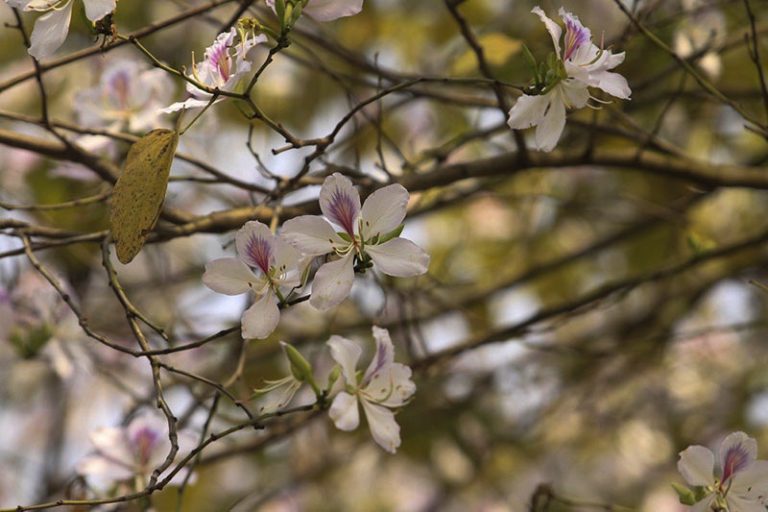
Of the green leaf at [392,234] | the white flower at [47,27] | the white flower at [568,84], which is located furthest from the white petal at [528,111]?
the white flower at [47,27]

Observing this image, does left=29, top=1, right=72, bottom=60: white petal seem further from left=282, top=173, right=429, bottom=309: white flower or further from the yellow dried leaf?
left=282, top=173, right=429, bottom=309: white flower

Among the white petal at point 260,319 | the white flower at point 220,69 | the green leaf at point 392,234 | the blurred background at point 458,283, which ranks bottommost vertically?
the blurred background at point 458,283

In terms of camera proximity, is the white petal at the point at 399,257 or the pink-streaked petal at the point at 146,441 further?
the pink-streaked petal at the point at 146,441

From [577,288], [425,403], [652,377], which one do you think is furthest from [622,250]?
[425,403]

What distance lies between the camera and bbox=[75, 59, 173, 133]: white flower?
3.24ft

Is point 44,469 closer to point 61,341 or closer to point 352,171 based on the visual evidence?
point 61,341

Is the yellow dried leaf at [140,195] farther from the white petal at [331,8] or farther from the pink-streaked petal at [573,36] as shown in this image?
the pink-streaked petal at [573,36]

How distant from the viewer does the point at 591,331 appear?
6.48 feet

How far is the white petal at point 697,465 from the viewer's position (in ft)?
2.40

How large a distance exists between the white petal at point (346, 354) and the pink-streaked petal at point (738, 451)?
10.9 inches

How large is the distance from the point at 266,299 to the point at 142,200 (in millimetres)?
107

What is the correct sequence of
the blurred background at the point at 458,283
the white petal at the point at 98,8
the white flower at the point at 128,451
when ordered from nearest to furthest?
the white petal at the point at 98,8 < the white flower at the point at 128,451 < the blurred background at the point at 458,283

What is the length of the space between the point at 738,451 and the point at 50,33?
574 mm

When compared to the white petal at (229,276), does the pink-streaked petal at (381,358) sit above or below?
below
